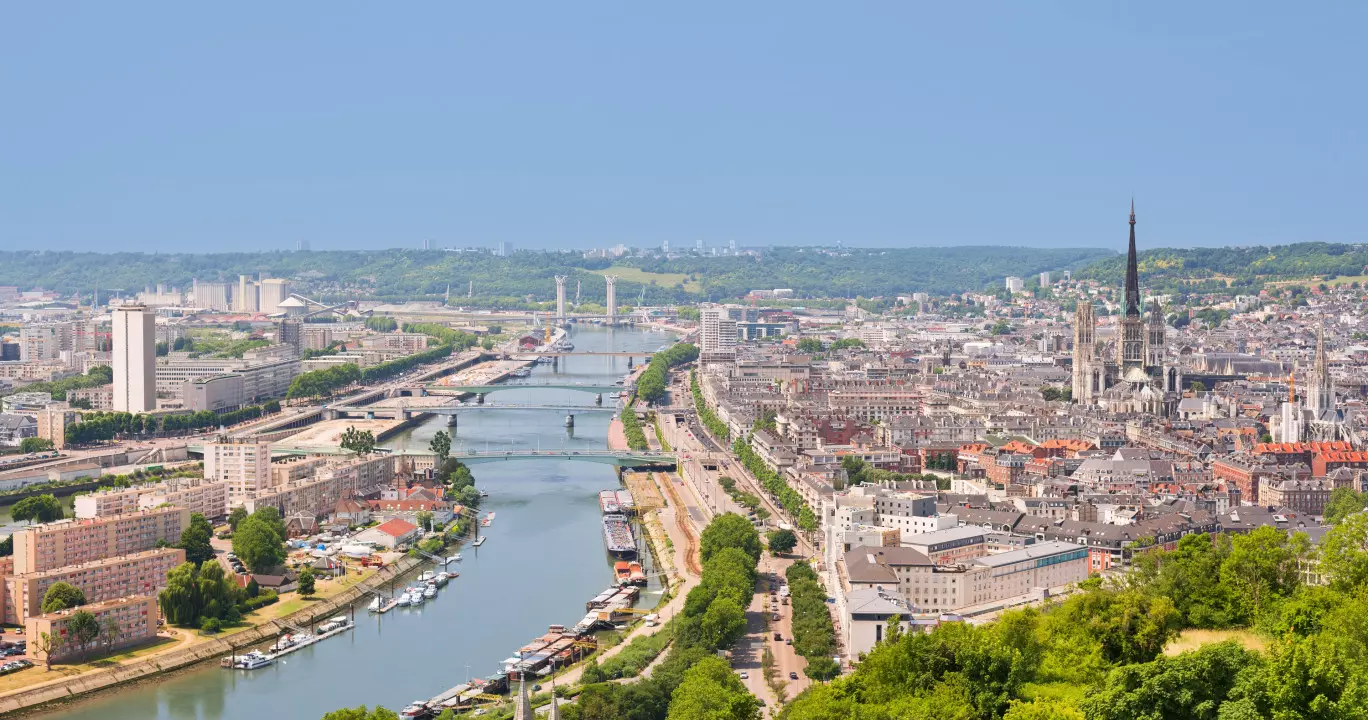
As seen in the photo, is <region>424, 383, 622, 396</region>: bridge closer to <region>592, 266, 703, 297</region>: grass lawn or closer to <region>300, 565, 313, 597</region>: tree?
<region>300, 565, 313, 597</region>: tree

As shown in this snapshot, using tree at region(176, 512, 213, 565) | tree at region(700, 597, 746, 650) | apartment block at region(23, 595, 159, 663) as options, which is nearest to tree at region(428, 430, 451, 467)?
tree at region(176, 512, 213, 565)

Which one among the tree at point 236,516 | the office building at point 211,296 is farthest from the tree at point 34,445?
the office building at point 211,296

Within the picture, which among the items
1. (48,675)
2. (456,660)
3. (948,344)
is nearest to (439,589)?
(456,660)

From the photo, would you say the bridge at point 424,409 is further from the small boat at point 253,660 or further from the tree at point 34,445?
the small boat at point 253,660

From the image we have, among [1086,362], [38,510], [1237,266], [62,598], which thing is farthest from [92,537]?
[1237,266]

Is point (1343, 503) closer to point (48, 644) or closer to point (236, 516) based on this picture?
point (236, 516)

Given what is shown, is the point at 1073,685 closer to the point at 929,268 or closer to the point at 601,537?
the point at 601,537

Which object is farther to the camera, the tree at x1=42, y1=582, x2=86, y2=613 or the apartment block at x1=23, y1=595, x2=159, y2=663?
the tree at x1=42, y1=582, x2=86, y2=613
